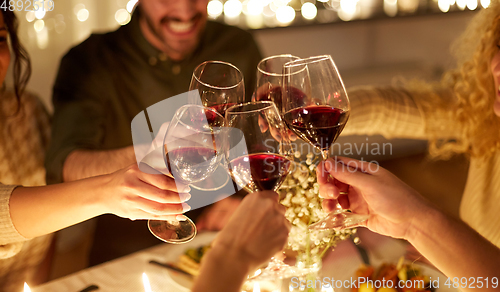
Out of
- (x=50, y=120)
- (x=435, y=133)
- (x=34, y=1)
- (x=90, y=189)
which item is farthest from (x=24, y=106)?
(x=435, y=133)

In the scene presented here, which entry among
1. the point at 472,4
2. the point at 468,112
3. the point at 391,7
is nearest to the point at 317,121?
the point at 468,112

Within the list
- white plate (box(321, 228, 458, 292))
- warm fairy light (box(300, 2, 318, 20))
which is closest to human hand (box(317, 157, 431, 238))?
white plate (box(321, 228, 458, 292))

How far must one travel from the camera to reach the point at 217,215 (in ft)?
4.56

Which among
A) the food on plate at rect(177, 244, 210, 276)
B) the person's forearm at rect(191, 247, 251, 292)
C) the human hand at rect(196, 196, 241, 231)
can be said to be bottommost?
the human hand at rect(196, 196, 241, 231)

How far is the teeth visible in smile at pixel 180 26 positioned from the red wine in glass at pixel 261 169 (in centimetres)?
132

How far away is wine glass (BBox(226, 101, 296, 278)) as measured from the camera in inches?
27.0

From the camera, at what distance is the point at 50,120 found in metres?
1.58

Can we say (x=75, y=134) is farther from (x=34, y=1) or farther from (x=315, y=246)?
(x=34, y=1)

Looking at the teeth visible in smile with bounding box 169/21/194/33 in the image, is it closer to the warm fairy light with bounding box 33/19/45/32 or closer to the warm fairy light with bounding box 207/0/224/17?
the warm fairy light with bounding box 207/0/224/17

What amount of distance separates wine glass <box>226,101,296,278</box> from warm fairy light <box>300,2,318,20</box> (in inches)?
105

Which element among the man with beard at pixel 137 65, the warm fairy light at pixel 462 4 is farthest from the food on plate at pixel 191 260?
the warm fairy light at pixel 462 4

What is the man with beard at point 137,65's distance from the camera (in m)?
1.79

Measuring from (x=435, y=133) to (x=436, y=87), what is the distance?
0.70 ft

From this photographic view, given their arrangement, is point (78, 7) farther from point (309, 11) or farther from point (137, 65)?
point (309, 11)
